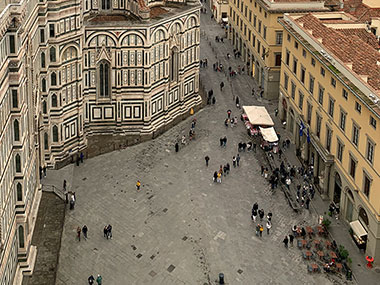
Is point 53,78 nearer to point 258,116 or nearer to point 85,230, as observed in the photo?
point 85,230

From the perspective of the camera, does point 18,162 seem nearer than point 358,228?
Yes

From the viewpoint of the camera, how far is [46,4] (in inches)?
2584

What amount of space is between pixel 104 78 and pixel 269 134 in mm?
19883

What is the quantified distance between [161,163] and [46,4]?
20.3 m

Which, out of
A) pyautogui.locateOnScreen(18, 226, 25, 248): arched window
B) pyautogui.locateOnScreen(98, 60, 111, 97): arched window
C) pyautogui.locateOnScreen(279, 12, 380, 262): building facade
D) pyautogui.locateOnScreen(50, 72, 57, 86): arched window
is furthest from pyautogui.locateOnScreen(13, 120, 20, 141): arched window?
pyautogui.locateOnScreen(98, 60, 111, 97): arched window

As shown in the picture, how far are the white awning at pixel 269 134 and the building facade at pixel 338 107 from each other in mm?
2576

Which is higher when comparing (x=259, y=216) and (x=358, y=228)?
(x=358, y=228)

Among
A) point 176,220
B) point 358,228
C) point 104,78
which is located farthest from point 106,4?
point 358,228

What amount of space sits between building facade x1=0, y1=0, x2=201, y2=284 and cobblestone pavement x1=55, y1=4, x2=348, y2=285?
3.46 m

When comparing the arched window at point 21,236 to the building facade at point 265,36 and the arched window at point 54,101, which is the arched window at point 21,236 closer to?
the arched window at point 54,101

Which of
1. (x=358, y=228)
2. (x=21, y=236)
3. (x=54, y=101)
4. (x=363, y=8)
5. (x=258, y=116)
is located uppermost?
(x=363, y=8)

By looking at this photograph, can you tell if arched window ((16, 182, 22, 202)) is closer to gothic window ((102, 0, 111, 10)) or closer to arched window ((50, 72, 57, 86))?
arched window ((50, 72, 57, 86))

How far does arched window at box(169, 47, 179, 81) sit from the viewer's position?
270 feet

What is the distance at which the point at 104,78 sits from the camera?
77.3m
